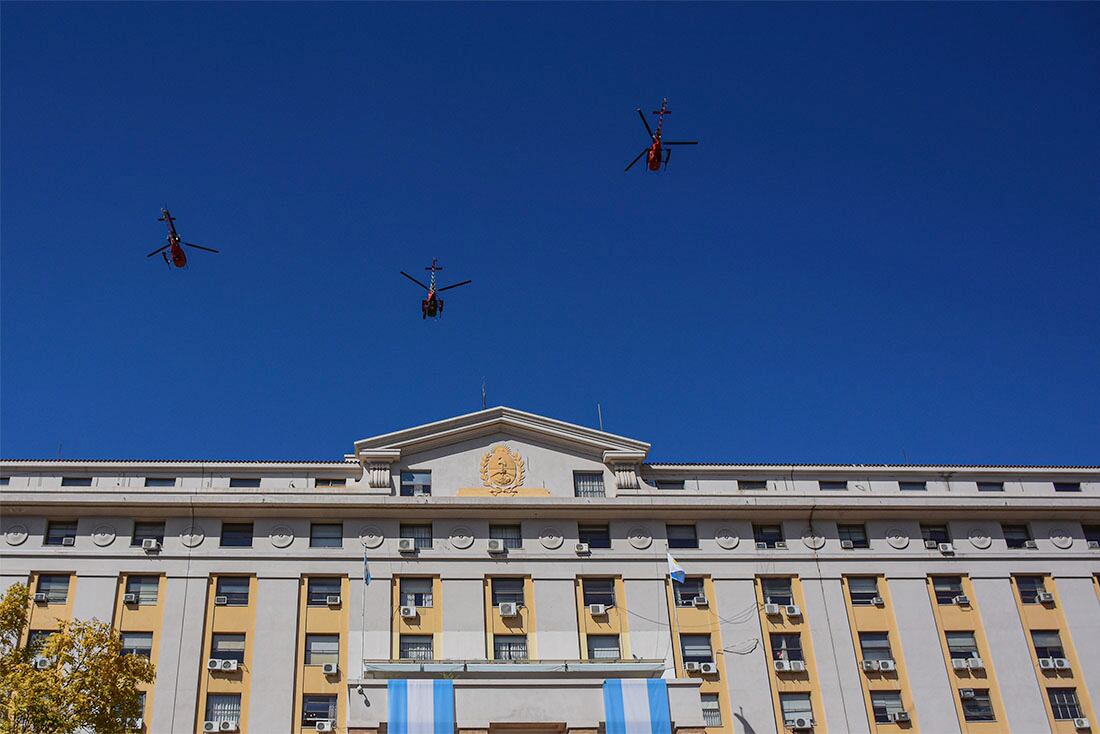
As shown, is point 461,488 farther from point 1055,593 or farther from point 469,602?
point 1055,593

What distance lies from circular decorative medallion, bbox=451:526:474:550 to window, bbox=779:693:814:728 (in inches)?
537

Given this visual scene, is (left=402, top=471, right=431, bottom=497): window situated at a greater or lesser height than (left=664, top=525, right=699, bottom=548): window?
greater

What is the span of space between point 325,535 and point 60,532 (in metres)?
10.4

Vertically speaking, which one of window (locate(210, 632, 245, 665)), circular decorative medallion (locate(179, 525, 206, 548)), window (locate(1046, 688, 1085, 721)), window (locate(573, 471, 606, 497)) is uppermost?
window (locate(573, 471, 606, 497))

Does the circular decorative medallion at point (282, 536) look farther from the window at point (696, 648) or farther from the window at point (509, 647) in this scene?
the window at point (696, 648)

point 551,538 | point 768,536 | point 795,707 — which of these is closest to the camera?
point 795,707

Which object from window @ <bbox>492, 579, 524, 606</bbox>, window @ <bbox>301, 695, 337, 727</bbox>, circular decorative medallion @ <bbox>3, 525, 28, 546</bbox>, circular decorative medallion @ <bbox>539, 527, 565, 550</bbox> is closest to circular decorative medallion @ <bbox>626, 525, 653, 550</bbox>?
circular decorative medallion @ <bbox>539, 527, 565, 550</bbox>

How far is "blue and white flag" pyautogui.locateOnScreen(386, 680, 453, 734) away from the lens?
36.8 meters

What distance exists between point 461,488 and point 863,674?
17.8 meters

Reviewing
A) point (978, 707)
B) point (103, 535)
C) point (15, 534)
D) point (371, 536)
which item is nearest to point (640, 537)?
point (371, 536)

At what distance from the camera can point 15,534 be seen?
141ft

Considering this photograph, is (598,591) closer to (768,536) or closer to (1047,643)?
(768,536)

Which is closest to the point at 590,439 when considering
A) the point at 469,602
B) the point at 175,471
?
the point at 469,602

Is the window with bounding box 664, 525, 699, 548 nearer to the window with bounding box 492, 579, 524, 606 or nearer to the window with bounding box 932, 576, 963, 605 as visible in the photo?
the window with bounding box 492, 579, 524, 606
